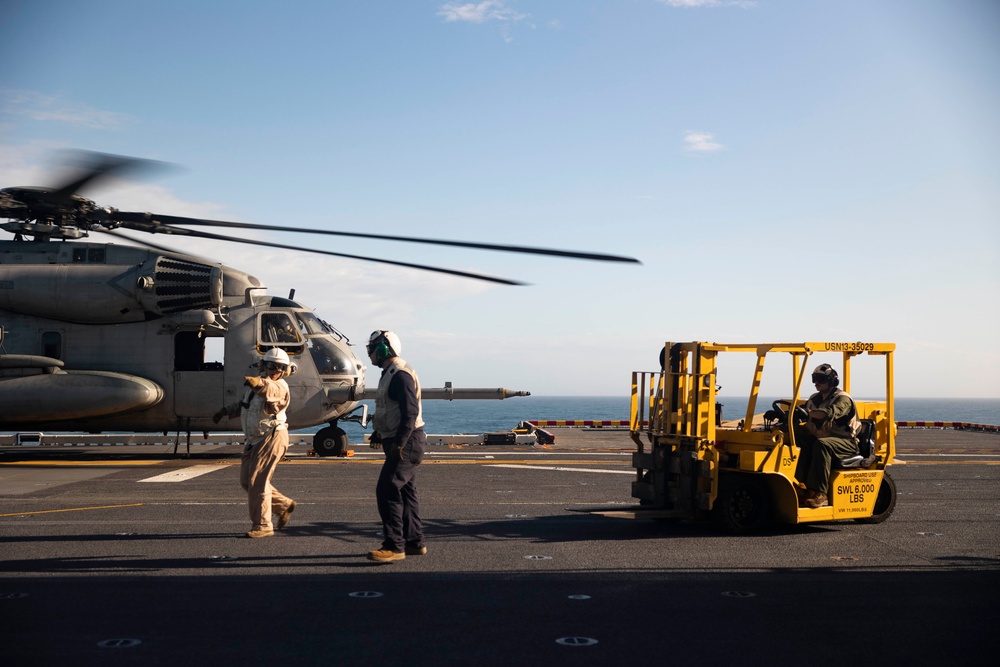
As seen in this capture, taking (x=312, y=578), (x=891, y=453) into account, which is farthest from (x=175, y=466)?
(x=891, y=453)

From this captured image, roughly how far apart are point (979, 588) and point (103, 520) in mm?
9425

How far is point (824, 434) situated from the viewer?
9938mm

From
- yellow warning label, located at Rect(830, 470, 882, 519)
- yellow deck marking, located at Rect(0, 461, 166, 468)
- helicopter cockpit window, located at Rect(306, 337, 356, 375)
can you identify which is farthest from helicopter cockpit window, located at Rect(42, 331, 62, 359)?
yellow warning label, located at Rect(830, 470, 882, 519)

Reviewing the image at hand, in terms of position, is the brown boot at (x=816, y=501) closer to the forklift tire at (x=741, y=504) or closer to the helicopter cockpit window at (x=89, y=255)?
the forklift tire at (x=741, y=504)

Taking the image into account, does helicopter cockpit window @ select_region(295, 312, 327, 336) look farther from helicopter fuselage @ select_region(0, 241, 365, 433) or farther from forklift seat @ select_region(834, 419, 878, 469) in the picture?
forklift seat @ select_region(834, 419, 878, 469)

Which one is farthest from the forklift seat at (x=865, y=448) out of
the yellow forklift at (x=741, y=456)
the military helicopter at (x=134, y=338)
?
the military helicopter at (x=134, y=338)

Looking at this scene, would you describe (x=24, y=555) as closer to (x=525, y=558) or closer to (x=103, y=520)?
(x=103, y=520)

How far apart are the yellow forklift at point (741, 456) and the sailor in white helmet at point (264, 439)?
4.00 meters

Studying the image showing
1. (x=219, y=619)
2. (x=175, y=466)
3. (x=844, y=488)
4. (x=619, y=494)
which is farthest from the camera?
(x=175, y=466)

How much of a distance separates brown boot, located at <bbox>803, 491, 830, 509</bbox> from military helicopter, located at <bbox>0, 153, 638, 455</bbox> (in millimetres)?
9823

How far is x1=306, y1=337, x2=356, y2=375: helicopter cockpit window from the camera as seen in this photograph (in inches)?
754

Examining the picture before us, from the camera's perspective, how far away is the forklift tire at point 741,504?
9.80 metres

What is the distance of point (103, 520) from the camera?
10430 millimetres

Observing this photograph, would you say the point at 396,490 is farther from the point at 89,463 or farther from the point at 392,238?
the point at 89,463
